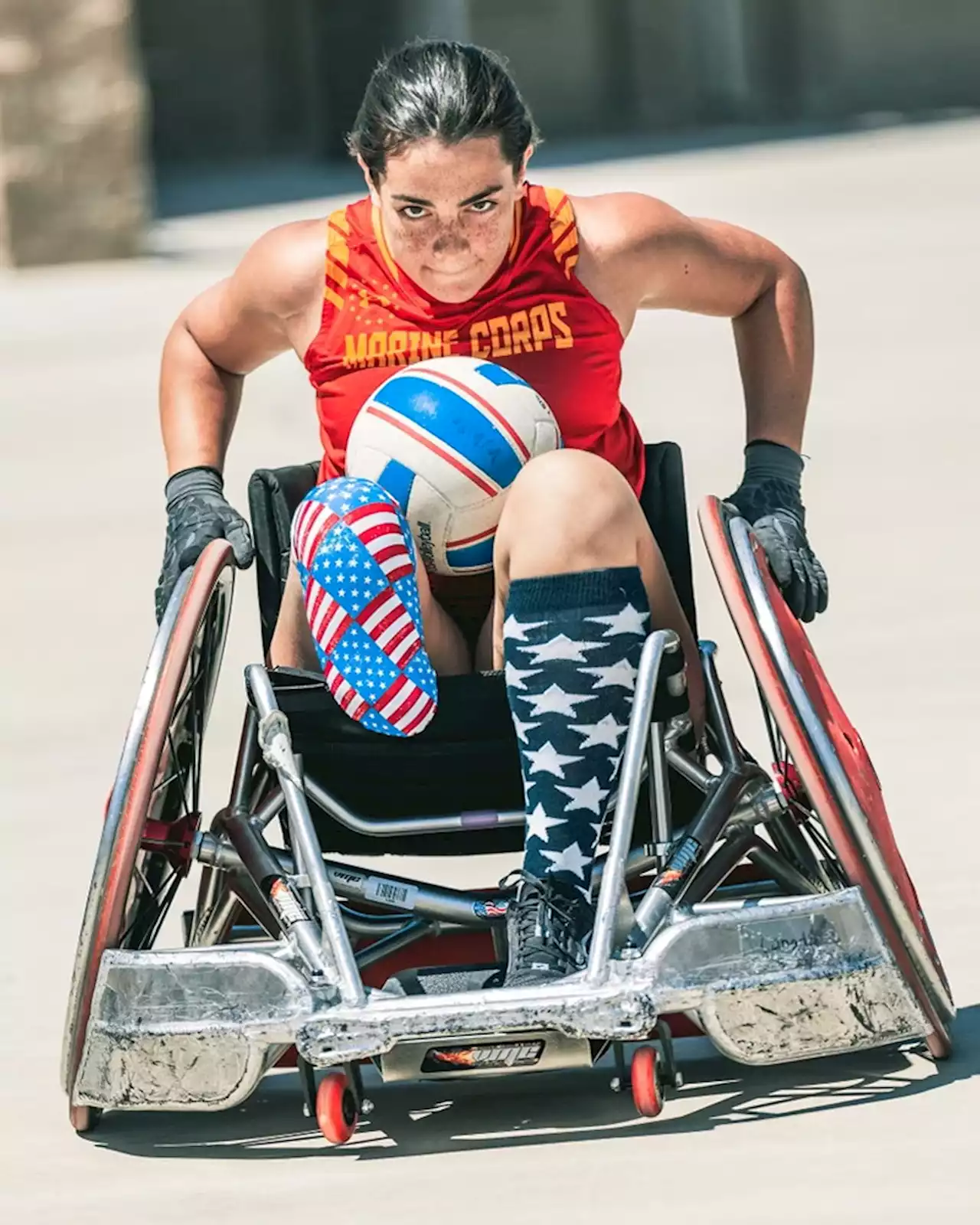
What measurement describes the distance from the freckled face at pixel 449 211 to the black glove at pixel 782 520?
1.70 ft

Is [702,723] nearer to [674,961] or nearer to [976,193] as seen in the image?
[674,961]

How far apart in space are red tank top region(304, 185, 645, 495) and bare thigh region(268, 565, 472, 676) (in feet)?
0.95

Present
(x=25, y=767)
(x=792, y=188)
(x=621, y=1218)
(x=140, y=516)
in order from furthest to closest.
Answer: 1. (x=792, y=188)
2. (x=140, y=516)
3. (x=25, y=767)
4. (x=621, y=1218)

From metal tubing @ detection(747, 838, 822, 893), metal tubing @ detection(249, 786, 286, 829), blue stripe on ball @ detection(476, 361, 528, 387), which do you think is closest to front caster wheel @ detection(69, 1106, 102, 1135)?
metal tubing @ detection(249, 786, 286, 829)

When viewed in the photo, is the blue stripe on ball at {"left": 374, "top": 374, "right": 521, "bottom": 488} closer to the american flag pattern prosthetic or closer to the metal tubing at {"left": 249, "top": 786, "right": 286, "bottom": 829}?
the american flag pattern prosthetic

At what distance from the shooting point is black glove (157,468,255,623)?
3.82 meters

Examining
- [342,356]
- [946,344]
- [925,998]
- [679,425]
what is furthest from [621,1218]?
[946,344]

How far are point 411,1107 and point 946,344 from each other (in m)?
7.87

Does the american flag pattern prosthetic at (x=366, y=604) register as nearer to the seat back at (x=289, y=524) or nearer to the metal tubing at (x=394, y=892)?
the metal tubing at (x=394, y=892)

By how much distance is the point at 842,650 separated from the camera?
21.1 feet

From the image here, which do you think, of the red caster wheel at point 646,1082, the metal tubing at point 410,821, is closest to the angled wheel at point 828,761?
the red caster wheel at point 646,1082

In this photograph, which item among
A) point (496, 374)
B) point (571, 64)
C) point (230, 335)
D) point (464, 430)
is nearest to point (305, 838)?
point (464, 430)

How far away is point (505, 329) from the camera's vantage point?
12.7ft

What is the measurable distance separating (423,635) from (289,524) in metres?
0.41
